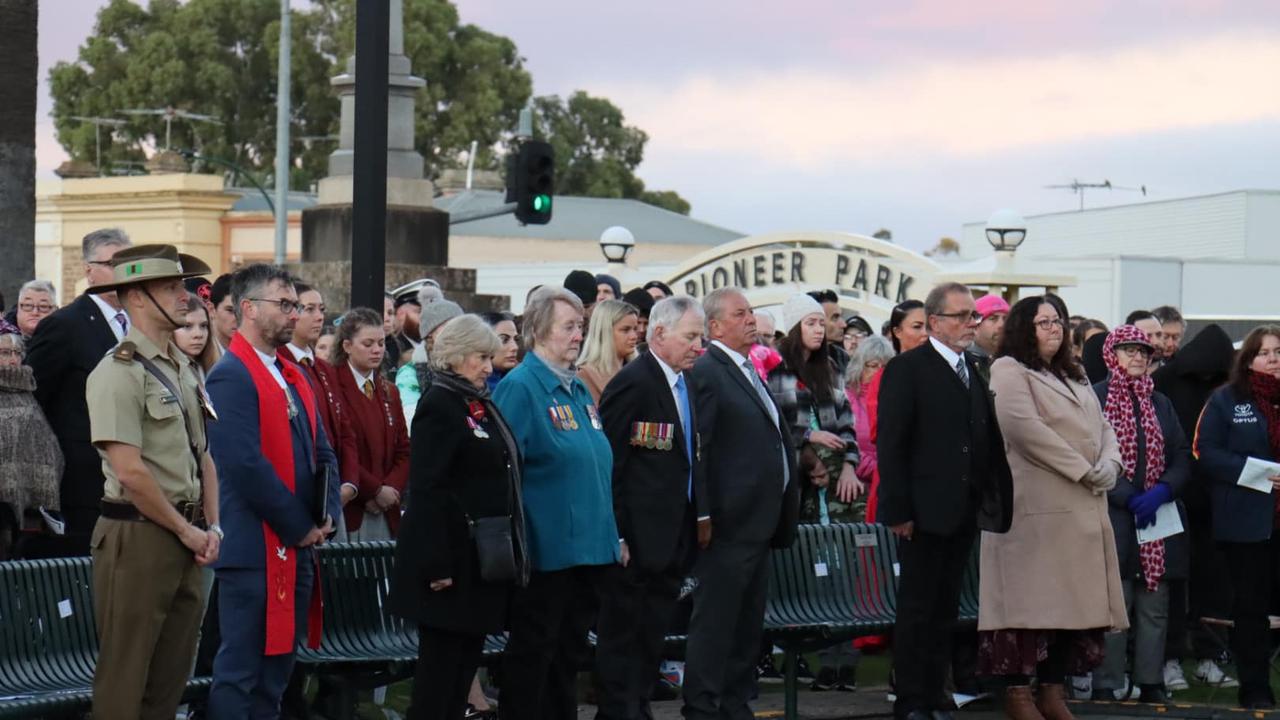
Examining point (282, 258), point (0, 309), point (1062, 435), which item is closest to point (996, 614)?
point (1062, 435)

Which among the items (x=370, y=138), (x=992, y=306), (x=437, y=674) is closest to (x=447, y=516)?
(x=437, y=674)

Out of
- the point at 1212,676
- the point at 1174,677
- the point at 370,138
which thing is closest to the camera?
the point at 370,138

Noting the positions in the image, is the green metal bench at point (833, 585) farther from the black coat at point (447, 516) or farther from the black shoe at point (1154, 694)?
the black coat at point (447, 516)

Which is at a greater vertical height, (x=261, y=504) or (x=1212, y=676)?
(x=261, y=504)

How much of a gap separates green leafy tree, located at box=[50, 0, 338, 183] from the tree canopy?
0.04 metres

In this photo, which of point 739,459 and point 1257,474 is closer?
point 739,459

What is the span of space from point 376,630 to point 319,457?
4.58 feet

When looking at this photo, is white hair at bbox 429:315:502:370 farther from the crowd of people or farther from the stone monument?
the stone monument

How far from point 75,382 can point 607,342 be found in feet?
8.49

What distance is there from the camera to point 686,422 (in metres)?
8.57

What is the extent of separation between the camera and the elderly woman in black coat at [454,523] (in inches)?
280

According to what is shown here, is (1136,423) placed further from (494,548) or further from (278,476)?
(278,476)

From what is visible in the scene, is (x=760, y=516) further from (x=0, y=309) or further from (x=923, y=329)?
(x=0, y=309)

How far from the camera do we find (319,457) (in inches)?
303
